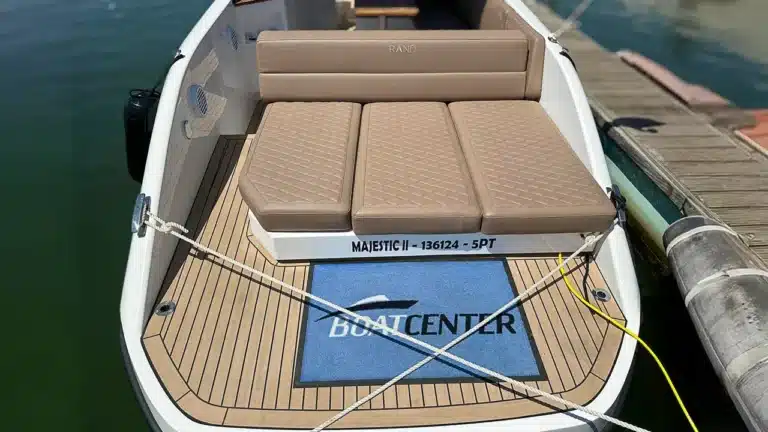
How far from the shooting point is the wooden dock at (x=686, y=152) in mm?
4004

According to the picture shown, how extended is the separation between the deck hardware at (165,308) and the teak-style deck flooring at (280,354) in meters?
0.02

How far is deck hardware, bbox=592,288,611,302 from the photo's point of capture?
275 centimetres

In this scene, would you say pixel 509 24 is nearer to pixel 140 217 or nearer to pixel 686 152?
pixel 686 152

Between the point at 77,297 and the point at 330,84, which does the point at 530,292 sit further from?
the point at 77,297

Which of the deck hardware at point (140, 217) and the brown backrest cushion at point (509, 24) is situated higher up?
the brown backrest cushion at point (509, 24)

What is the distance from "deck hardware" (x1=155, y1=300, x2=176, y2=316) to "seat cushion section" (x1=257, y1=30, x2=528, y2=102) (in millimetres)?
1755

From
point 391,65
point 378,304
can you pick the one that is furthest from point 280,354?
point 391,65

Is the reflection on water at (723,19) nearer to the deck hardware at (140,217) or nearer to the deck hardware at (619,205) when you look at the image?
the deck hardware at (619,205)

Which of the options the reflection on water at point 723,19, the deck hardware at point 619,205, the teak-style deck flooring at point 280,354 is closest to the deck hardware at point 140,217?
the teak-style deck flooring at point 280,354

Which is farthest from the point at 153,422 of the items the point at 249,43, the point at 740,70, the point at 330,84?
the point at 740,70

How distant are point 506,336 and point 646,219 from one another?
2338 millimetres

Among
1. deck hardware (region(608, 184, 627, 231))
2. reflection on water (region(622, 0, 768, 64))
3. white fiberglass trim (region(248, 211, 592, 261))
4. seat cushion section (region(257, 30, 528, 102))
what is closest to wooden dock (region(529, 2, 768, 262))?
deck hardware (region(608, 184, 627, 231))

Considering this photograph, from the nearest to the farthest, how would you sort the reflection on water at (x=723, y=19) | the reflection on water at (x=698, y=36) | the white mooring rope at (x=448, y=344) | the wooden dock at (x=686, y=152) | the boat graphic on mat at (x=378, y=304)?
1. the white mooring rope at (x=448, y=344)
2. the boat graphic on mat at (x=378, y=304)
3. the wooden dock at (x=686, y=152)
4. the reflection on water at (x=698, y=36)
5. the reflection on water at (x=723, y=19)

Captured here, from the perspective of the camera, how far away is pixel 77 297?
3.95 metres
